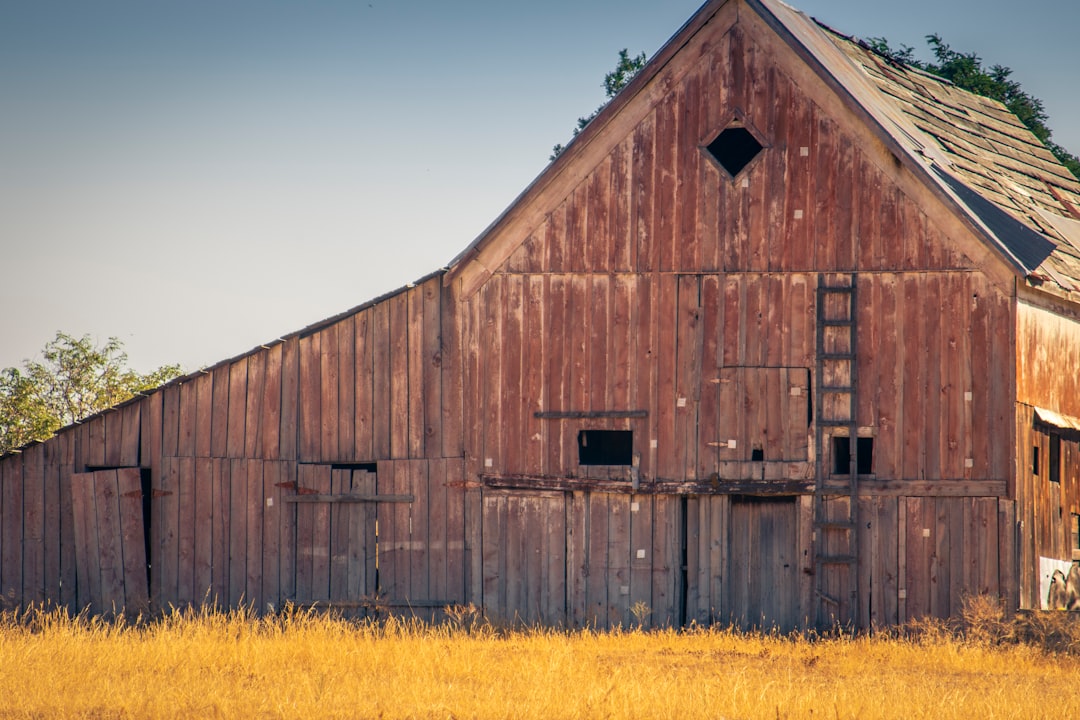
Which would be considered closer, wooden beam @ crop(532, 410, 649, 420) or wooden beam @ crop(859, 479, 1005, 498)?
wooden beam @ crop(859, 479, 1005, 498)

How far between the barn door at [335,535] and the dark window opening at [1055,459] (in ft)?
31.9

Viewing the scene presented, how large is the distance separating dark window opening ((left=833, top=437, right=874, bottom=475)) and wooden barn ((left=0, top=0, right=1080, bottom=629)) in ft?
0.10

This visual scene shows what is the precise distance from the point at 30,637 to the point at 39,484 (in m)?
3.86

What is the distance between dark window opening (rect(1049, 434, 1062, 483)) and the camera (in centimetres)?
2038

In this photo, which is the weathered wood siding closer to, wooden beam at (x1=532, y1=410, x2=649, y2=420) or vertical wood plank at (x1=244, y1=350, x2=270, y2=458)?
wooden beam at (x1=532, y1=410, x2=649, y2=420)

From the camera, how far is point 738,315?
19406mm

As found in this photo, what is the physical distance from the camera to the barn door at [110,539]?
20266 millimetres

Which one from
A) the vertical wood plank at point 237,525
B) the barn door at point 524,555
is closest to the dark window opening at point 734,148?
the barn door at point 524,555

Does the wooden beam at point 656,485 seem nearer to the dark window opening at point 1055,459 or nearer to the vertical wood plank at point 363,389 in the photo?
the vertical wood plank at point 363,389

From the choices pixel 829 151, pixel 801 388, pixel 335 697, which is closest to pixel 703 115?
pixel 829 151

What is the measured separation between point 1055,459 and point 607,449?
6801 millimetres

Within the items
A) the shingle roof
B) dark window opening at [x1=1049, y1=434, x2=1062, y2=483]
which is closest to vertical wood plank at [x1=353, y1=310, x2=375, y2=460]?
the shingle roof

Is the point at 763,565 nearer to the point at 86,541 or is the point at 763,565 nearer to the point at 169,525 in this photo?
the point at 169,525

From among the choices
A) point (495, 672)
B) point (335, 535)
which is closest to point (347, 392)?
point (335, 535)
